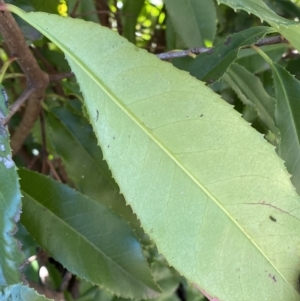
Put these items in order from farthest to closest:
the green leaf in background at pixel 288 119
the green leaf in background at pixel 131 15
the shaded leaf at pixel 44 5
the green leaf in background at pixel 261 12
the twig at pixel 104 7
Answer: the twig at pixel 104 7, the green leaf in background at pixel 131 15, the shaded leaf at pixel 44 5, the green leaf in background at pixel 288 119, the green leaf in background at pixel 261 12

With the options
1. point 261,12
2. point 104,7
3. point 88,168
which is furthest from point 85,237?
point 104,7

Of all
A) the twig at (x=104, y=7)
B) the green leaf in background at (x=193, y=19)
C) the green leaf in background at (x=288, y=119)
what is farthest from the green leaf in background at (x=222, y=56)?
the twig at (x=104, y=7)

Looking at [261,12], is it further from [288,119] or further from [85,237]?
[85,237]

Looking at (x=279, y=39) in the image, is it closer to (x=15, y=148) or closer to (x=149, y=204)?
(x=149, y=204)

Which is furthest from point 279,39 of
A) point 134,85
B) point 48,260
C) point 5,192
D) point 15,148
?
point 48,260

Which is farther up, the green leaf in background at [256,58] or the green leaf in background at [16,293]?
the green leaf in background at [256,58]

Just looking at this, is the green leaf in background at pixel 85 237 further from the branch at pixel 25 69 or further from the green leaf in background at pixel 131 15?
the green leaf in background at pixel 131 15

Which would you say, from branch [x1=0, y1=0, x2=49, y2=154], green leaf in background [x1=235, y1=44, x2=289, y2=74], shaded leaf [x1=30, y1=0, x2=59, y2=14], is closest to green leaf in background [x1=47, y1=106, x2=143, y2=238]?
branch [x1=0, y1=0, x2=49, y2=154]

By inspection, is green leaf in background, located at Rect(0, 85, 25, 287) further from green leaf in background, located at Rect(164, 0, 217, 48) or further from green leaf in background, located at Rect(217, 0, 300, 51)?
green leaf in background, located at Rect(164, 0, 217, 48)
